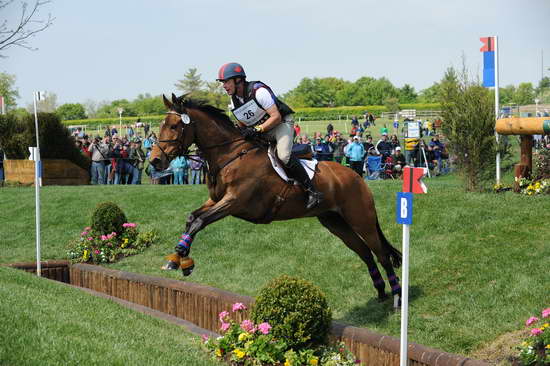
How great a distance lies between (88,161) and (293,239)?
48.7 feet

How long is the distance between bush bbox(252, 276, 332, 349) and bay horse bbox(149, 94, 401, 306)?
102cm

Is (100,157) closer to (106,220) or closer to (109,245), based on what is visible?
(106,220)

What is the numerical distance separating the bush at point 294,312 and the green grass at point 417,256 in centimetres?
112

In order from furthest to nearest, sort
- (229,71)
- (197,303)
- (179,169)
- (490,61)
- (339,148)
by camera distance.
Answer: (339,148) → (179,169) → (490,61) → (197,303) → (229,71)

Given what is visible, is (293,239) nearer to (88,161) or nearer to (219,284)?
(219,284)

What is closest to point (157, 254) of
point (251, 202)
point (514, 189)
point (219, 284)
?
point (219, 284)

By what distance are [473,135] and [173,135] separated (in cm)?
729

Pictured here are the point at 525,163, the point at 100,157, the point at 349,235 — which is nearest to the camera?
the point at 349,235

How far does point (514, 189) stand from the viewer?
12336 mm

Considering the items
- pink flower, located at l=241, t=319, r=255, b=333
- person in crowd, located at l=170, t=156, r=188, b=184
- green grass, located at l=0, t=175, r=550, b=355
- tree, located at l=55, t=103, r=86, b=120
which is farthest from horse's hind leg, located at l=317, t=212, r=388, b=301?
tree, located at l=55, t=103, r=86, b=120

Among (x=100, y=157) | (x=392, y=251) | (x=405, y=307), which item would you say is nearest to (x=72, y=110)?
(x=100, y=157)

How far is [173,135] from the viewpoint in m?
7.61

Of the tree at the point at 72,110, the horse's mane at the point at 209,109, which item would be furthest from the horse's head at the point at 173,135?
the tree at the point at 72,110

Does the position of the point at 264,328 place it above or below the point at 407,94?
below
